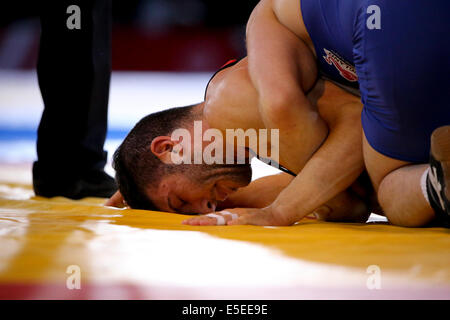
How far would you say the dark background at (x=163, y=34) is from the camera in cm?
643

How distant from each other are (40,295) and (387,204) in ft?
2.96

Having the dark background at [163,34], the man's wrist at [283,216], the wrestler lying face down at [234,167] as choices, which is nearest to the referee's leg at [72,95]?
the wrestler lying face down at [234,167]

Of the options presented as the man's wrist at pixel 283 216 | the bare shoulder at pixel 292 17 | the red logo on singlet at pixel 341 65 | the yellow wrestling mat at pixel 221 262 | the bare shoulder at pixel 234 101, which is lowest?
the man's wrist at pixel 283 216

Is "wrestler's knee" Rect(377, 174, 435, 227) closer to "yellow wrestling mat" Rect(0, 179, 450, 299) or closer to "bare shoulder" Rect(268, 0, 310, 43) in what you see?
"yellow wrestling mat" Rect(0, 179, 450, 299)

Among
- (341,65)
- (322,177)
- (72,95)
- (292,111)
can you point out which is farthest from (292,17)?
(72,95)

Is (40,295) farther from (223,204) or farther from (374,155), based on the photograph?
(223,204)

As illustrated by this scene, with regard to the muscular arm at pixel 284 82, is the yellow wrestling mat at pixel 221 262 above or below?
below

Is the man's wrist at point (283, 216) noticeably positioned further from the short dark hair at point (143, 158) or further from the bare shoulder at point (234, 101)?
the short dark hair at point (143, 158)

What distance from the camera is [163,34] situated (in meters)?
6.52

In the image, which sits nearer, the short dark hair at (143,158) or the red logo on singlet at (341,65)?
the red logo on singlet at (341,65)

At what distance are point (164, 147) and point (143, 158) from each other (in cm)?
8
